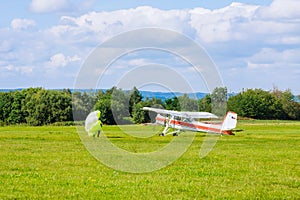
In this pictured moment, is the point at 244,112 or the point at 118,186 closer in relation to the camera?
the point at 118,186

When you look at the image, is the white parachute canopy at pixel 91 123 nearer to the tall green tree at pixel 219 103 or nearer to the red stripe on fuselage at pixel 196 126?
the red stripe on fuselage at pixel 196 126

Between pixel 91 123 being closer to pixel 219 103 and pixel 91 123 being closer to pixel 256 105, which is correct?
pixel 219 103

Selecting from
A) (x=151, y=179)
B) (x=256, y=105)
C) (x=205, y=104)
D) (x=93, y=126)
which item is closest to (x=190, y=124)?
(x=93, y=126)

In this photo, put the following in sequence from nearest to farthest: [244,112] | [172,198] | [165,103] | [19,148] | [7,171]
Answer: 1. [172,198]
2. [7,171]
3. [19,148]
4. [165,103]
5. [244,112]

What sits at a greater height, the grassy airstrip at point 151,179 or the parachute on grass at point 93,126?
the parachute on grass at point 93,126

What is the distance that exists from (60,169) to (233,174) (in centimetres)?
604

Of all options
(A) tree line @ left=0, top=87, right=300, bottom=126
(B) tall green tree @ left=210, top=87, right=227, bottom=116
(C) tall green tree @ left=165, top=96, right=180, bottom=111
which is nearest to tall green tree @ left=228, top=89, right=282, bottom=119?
(A) tree line @ left=0, top=87, right=300, bottom=126

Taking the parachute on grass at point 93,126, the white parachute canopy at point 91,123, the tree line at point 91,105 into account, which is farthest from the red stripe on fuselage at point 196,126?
the tree line at point 91,105

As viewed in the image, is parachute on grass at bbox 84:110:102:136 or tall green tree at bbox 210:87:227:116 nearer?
parachute on grass at bbox 84:110:102:136

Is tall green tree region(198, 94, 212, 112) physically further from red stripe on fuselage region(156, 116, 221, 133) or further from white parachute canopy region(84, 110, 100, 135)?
white parachute canopy region(84, 110, 100, 135)

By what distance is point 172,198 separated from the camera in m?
14.5

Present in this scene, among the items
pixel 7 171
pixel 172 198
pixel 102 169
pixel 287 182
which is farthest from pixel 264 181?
pixel 7 171

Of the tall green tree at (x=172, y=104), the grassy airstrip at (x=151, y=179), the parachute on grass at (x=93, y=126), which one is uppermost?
the tall green tree at (x=172, y=104)

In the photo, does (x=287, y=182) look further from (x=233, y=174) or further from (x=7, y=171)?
(x=7, y=171)
